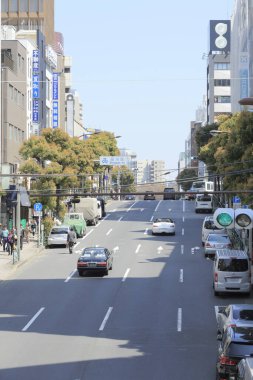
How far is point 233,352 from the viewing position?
52.5 ft

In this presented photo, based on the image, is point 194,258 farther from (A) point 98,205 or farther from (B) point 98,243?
(A) point 98,205

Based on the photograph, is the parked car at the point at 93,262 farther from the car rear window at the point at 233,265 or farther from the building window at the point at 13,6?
the building window at the point at 13,6

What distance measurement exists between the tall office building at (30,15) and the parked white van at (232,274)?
8629 cm

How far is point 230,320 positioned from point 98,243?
38.6 m

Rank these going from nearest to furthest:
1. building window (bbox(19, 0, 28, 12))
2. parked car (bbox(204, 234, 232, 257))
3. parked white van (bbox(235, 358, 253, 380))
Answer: parked white van (bbox(235, 358, 253, 380)) < parked car (bbox(204, 234, 232, 257)) < building window (bbox(19, 0, 28, 12))

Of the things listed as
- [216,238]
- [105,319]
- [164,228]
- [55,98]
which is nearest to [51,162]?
[164,228]

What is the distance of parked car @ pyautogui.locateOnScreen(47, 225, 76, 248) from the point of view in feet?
179

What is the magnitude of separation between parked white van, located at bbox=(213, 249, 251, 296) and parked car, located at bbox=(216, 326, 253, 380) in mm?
15412

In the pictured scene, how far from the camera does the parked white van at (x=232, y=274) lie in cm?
3206

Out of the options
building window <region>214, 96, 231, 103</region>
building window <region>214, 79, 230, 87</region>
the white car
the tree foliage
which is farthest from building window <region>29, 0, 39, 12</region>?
the white car

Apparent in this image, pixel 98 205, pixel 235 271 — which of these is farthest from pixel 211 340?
pixel 98 205

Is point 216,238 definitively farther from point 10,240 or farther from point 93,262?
point 10,240

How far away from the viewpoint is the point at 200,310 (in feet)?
95.9

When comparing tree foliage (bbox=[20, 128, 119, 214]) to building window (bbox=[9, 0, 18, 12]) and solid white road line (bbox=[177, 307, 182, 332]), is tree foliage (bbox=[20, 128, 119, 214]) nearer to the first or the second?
solid white road line (bbox=[177, 307, 182, 332])
